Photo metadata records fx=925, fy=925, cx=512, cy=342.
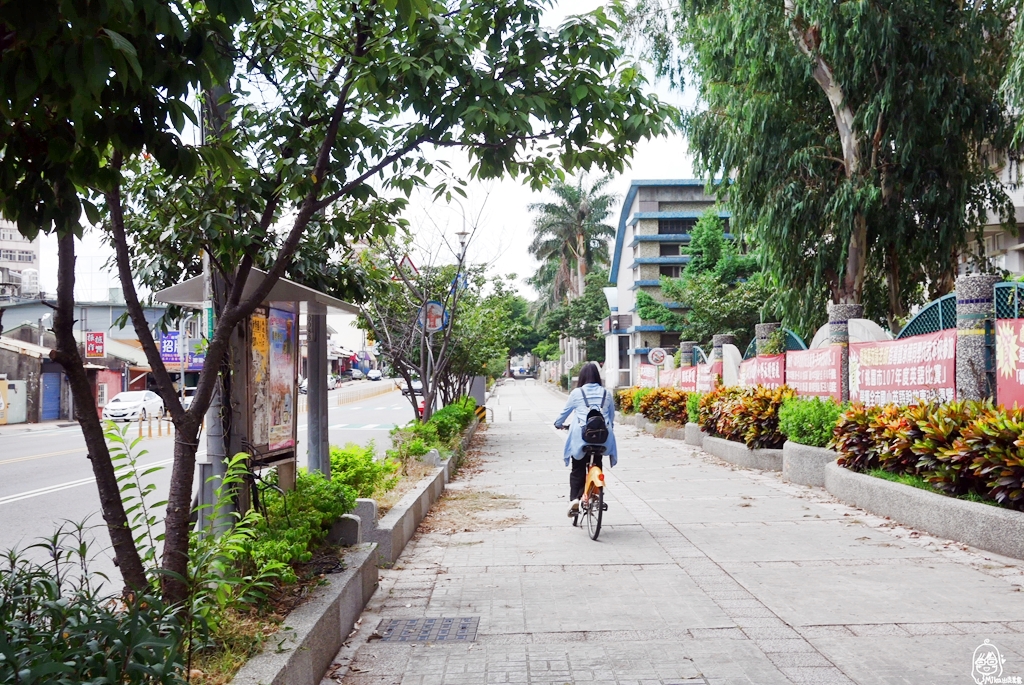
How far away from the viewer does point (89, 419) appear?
442 cm

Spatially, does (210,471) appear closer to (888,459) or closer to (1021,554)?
(1021,554)

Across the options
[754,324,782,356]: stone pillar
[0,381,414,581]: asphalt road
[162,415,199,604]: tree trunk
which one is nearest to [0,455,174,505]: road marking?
[0,381,414,581]: asphalt road

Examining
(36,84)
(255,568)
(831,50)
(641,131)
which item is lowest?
(255,568)

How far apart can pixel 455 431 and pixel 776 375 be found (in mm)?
6444

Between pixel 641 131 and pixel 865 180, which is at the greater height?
pixel 865 180

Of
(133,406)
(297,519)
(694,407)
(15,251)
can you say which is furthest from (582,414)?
(15,251)

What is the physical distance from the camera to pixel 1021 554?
767cm

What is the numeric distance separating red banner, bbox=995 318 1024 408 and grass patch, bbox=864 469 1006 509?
1.04 meters

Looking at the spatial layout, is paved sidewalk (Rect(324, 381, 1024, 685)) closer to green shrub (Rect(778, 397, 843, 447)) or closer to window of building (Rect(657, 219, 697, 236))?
green shrub (Rect(778, 397, 843, 447))

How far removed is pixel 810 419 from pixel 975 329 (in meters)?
4.07

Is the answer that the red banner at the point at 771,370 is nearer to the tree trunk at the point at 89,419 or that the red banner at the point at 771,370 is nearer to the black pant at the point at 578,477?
the black pant at the point at 578,477

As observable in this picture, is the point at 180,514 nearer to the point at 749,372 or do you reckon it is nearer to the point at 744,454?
the point at 744,454

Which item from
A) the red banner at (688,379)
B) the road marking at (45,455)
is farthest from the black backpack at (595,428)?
the red banner at (688,379)

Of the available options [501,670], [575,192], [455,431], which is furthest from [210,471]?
[575,192]
